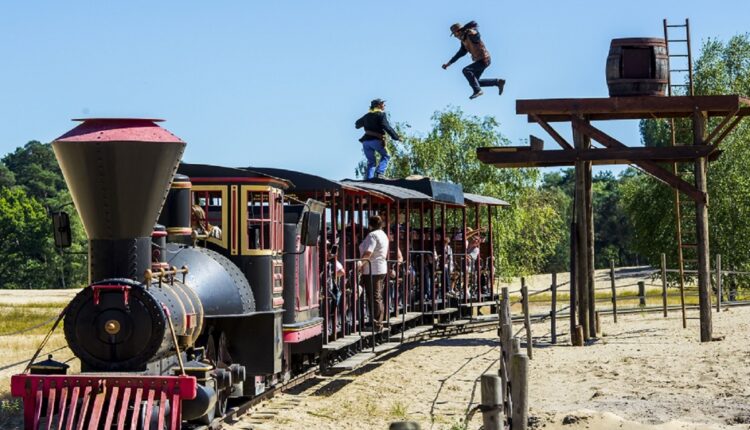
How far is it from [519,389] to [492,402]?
158 cm

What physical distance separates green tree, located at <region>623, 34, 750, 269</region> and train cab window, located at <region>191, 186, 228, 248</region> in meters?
29.7

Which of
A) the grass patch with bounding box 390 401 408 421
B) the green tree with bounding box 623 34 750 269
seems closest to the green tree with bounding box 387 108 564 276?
the green tree with bounding box 623 34 750 269

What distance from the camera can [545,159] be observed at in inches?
807

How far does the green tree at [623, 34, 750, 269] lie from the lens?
4481 centimetres

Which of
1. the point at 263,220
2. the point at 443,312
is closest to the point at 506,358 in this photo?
the point at 263,220

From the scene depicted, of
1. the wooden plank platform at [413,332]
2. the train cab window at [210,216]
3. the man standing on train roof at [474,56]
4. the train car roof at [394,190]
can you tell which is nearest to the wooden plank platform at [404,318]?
the wooden plank platform at [413,332]

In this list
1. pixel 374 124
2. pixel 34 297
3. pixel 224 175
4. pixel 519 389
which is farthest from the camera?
pixel 34 297

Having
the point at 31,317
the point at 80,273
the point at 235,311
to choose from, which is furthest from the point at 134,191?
the point at 80,273

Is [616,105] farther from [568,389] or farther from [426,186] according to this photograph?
[568,389]

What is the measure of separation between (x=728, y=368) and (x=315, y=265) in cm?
538

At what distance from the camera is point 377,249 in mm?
19156

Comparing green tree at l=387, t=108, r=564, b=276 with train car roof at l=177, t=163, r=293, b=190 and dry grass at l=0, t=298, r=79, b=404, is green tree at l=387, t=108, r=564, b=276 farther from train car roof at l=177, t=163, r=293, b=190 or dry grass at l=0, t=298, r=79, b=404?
train car roof at l=177, t=163, r=293, b=190

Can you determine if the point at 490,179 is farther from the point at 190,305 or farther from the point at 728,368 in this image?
the point at 190,305

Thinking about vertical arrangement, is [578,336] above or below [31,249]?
below
